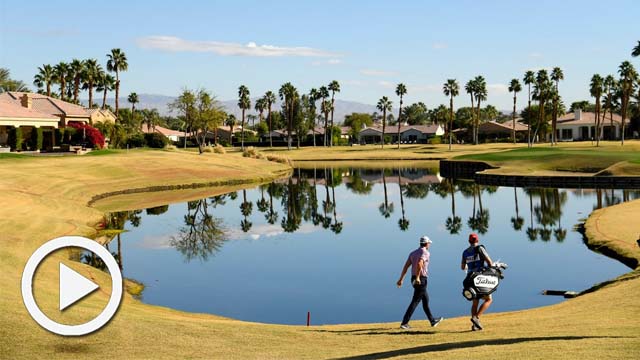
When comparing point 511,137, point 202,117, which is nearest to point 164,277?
point 202,117

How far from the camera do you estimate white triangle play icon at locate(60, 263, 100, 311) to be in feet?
32.2

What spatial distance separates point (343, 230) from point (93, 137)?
63421 millimetres

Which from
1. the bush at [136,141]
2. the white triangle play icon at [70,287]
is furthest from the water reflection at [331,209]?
the bush at [136,141]

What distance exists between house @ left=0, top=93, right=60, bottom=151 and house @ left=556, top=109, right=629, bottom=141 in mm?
131246

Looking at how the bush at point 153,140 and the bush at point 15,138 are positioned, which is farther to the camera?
the bush at point 153,140

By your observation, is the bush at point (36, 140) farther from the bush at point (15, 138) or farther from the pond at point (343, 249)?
the pond at point (343, 249)

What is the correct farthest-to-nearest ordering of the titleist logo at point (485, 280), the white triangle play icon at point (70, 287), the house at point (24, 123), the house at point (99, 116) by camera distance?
the house at point (99, 116), the house at point (24, 123), the titleist logo at point (485, 280), the white triangle play icon at point (70, 287)

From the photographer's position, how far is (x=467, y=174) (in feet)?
337

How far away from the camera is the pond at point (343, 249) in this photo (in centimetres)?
2764

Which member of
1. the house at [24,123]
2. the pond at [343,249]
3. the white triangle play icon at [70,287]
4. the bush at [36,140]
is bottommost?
the pond at [343,249]

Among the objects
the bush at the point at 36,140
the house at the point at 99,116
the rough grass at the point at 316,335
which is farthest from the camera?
the house at the point at 99,116

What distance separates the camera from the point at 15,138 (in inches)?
3440

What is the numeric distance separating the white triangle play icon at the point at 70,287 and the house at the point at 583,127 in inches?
7228
